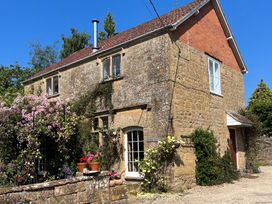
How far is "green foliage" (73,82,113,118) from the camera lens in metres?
15.4

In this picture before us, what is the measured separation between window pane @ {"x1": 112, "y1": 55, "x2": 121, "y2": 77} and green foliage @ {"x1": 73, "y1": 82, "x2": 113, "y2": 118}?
0.59 m

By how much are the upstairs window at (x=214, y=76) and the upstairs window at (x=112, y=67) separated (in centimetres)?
470

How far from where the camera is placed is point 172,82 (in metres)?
13.2

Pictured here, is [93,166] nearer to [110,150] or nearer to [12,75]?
[110,150]

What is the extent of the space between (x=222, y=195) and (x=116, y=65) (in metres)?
7.76

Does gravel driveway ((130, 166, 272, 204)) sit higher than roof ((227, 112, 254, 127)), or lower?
lower

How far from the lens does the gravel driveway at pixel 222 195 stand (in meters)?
10.4

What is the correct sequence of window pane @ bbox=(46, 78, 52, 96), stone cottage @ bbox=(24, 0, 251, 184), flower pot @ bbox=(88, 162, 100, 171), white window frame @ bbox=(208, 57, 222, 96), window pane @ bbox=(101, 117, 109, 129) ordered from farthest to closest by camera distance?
1. window pane @ bbox=(46, 78, 52, 96)
2. white window frame @ bbox=(208, 57, 222, 96)
3. window pane @ bbox=(101, 117, 109, 129)
4. stone cottage @ bbox=(24, 0, 251, 184)
5. flower pot @ bbox=(88, 162, 100, 171)

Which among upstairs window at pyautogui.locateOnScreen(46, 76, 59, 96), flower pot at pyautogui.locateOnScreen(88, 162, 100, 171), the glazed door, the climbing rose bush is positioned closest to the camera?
flower pot at pyautogui.locateOnScreen(88, 162, 100, 171)

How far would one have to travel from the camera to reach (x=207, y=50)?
16219 millimetres

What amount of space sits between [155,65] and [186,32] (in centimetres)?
241

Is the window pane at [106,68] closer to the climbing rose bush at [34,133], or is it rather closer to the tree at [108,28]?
the climbing rose bush at [34,133]

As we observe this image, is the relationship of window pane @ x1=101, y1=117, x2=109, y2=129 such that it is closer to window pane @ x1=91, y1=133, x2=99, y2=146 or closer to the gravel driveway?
window pane @ x1=91, y1=133, x2=99, y2=146

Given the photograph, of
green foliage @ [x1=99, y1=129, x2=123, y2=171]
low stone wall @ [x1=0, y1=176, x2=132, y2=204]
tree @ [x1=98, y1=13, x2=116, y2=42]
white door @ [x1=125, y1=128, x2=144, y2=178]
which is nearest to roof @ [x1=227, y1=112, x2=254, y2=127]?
white door @ [x1=125, y1=128, x2=144, y2=178]
